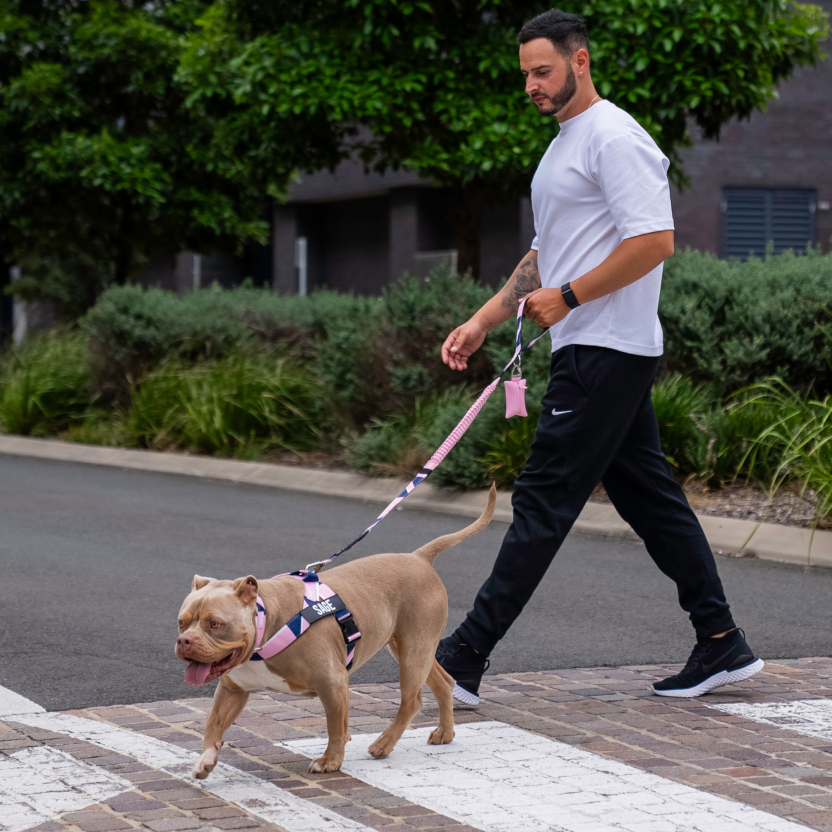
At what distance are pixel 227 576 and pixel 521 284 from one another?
3105mm

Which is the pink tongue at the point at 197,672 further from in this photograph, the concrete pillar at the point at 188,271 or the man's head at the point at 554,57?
the concrete pillar at the point at 188,271

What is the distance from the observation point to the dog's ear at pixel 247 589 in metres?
3.22

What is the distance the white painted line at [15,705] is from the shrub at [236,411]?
8.00 metres

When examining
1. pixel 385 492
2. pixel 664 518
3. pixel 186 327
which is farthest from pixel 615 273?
pixel 186 327

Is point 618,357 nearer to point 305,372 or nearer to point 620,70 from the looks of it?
point 620,70

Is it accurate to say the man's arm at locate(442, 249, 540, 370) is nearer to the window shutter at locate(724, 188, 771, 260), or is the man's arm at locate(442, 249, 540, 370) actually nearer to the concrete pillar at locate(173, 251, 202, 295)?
the window shutter at locate(724, 188, 771, 260)

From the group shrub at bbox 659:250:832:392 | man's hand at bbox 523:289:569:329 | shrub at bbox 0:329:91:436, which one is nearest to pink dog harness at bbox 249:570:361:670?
man's hand at bbox 523:289:569:329

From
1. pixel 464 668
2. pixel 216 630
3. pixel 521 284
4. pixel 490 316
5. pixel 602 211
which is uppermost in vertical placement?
pixel 602 211

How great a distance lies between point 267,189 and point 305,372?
19.8ft

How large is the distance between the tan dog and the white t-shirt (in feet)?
2.63

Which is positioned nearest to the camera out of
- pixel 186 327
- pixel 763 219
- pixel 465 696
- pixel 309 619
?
pixel 309 619

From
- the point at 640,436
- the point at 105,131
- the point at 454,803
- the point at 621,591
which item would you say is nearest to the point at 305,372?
the point at 105,131

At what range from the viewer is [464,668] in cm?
429

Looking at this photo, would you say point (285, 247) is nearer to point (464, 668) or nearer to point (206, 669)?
point (464, 668)
